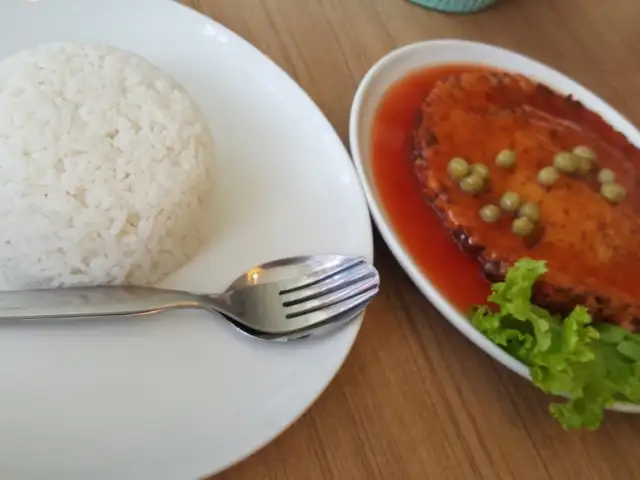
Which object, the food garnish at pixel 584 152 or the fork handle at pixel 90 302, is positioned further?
the food garnish at pixel 584 152

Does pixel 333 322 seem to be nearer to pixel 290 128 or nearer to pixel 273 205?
pixel 273 205

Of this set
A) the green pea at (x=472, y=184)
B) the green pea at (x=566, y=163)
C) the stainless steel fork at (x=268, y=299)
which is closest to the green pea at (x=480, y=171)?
the green pea at (x=472, y=184)

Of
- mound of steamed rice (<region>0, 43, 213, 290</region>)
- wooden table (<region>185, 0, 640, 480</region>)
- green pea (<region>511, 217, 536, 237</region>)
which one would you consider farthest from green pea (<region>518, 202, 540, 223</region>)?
mound of steamed rice (<region>0, 43, 213, 290</region>)

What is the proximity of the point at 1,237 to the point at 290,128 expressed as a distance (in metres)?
0.47

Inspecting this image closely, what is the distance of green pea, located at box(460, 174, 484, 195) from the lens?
1.17 meters

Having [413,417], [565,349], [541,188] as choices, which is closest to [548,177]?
[541,188]

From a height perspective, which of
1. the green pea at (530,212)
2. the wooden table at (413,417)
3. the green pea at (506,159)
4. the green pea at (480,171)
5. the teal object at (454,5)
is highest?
the teal object at (454,5)

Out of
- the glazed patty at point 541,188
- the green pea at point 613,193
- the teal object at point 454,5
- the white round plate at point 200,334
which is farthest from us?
the teal object at point 454,5

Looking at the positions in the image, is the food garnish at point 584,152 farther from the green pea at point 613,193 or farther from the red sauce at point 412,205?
the red sauce at point 412,205

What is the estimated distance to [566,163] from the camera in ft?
3.98

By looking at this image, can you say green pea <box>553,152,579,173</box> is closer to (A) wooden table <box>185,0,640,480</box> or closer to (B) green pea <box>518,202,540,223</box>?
(B) green pea <box>518,202,540,223</box>

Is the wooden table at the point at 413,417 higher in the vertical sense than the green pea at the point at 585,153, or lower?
lower

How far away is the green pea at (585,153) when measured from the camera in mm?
1242

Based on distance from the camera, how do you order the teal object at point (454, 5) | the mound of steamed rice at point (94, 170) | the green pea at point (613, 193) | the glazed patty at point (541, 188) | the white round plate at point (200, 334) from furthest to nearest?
the teal object at point (454, 5) < the green pea at point (613, 193) < the glazed patty at point (541, 188) < the mound of steamed rice at point (94, 170) < the white round plate at point (200, 334)
